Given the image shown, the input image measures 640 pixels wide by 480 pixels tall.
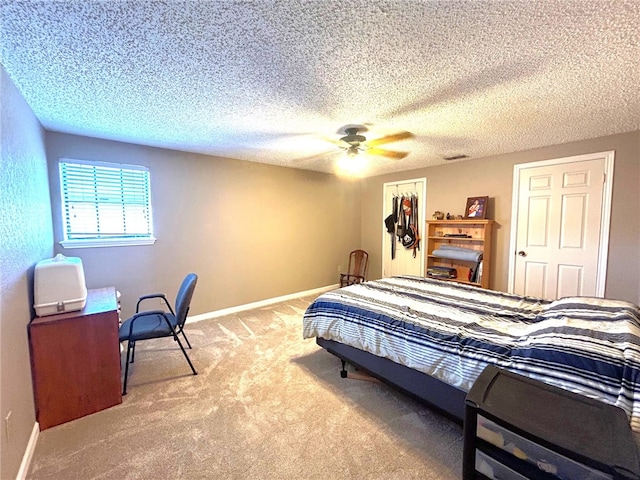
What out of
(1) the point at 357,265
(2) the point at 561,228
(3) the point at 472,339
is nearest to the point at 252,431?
(3) the point at 472,339

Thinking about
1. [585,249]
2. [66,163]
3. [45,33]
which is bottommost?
[585,249]

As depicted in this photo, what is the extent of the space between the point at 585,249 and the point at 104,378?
493 centimetres

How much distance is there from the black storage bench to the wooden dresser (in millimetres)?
2373

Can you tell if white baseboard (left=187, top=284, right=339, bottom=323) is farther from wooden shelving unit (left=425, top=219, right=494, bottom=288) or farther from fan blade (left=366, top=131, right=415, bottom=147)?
fan blade (left=366, top=131, right=415, bottom=147)

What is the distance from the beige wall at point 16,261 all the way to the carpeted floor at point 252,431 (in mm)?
299

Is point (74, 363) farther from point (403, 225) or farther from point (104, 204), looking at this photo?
point (403, 225)

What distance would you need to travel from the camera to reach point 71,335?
1920 millimetres

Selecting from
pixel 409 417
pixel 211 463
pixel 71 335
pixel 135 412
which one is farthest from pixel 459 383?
pixel 71 335

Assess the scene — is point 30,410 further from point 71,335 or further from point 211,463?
point 211,463

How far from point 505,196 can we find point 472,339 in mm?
2963

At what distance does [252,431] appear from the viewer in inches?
70.5

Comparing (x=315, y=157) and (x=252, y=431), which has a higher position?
(x=315, y=157)

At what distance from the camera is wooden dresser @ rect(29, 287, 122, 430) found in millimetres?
1825

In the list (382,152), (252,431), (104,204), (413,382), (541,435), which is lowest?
(252,431)
